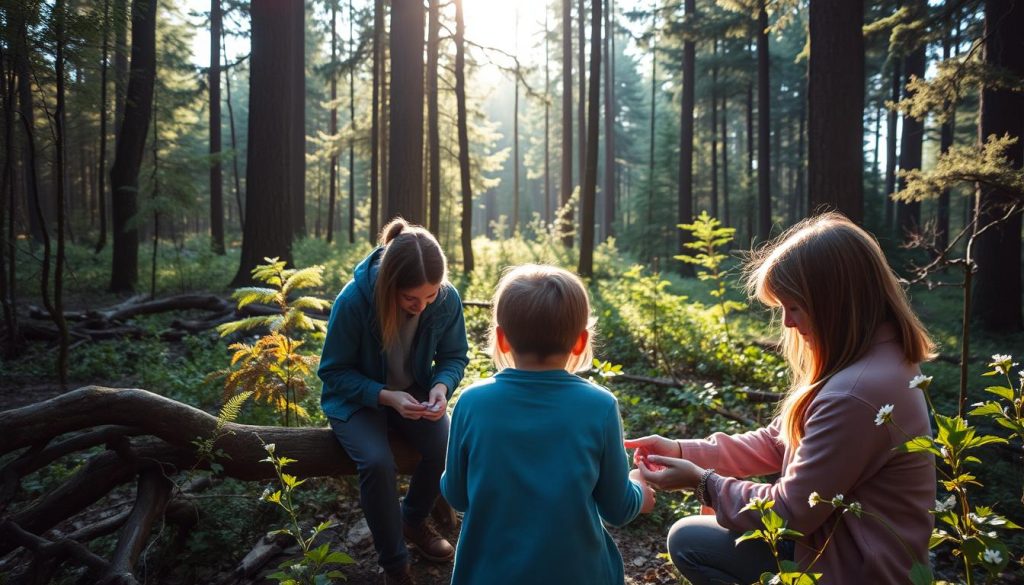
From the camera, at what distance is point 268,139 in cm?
934

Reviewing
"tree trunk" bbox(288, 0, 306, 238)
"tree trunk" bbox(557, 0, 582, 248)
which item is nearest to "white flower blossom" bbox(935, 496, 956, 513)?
"tree trunk" bbox(288, 0, 306, 238)

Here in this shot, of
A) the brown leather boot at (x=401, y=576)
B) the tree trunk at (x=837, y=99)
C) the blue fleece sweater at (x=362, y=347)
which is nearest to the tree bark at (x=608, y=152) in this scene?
the tree trunk at (x=837, y=99)

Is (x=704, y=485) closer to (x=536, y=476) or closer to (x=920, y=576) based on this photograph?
(x=536, y=476)

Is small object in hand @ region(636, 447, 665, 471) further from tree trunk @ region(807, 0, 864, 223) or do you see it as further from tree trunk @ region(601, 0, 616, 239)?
tree trunk @ region(601, 0, 616, 239)

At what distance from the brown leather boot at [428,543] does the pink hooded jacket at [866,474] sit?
204cm

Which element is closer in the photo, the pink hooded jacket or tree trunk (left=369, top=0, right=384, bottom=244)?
the pink hooded jacket

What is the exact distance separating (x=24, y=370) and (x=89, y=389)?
13.9 feet

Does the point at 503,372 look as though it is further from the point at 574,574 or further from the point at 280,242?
the point at 280,242

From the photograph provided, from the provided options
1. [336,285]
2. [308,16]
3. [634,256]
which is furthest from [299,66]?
[634,256]

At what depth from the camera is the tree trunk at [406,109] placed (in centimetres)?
1018

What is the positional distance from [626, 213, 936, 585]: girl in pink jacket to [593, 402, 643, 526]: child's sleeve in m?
0.24

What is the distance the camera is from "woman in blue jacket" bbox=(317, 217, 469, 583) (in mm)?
3041

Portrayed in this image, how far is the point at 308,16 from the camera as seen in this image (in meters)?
26.6

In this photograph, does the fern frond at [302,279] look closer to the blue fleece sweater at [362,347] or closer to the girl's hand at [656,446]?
the blue fleece sweater at [362,347]
